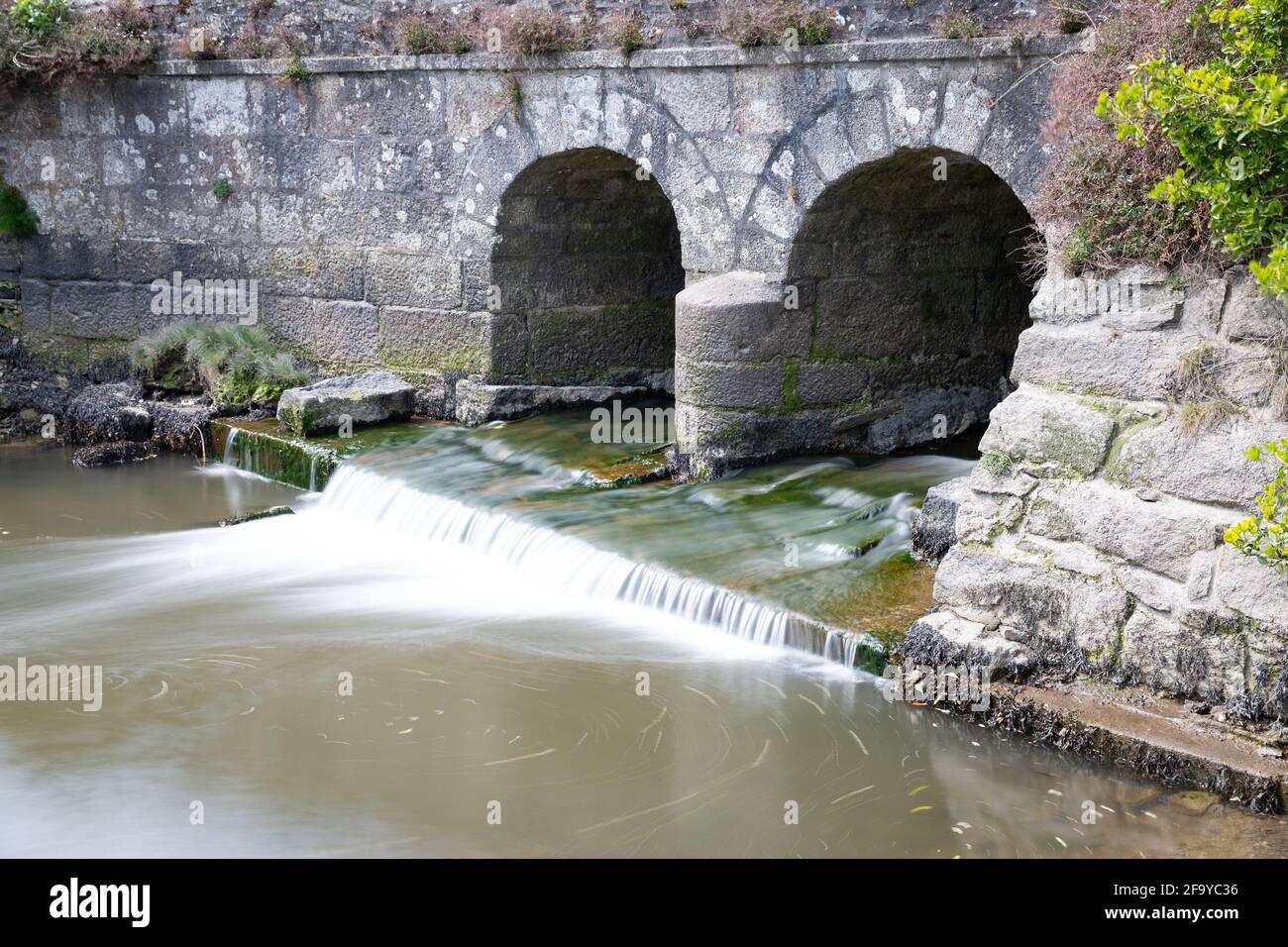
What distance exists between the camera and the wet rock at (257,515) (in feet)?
25.6

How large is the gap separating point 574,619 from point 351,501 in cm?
240

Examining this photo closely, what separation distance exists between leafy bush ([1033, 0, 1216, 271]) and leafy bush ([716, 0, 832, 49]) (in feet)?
6.32

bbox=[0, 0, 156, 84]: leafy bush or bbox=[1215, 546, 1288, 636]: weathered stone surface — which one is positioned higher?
bbox=[0, 0, 156, 84]: leafy bush

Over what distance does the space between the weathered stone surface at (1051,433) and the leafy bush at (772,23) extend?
260 cm

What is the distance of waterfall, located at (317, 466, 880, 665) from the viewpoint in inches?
217

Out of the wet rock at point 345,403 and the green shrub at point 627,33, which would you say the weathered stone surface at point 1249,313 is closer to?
the green shrub at point 627,33

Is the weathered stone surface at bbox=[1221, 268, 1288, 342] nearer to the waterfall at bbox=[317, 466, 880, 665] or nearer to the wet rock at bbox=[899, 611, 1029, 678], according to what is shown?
the wet rock at bbox=[899, 611, 1029, 678]

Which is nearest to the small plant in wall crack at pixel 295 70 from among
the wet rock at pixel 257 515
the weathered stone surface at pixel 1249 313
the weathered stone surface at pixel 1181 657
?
the wet rock at pixel 257 515

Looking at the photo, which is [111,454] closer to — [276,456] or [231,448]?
[231,448]

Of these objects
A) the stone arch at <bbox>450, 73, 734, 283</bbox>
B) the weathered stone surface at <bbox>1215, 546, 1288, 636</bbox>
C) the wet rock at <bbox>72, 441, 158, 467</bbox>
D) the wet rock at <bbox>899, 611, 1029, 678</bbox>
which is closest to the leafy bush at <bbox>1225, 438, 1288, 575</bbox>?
the weathered stone surface at <bbox>1215, 546, 1288, 636</bbox>

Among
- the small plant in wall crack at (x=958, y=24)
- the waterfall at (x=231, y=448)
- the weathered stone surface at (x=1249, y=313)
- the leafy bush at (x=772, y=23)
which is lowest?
the waterfall at (x=231, y=448)
